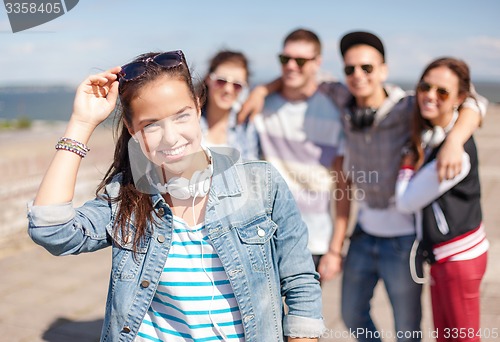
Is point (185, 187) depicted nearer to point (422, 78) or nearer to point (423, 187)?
point (423, 187)

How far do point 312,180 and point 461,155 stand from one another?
1022 mm

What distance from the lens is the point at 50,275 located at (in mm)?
5973

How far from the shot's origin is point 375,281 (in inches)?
138

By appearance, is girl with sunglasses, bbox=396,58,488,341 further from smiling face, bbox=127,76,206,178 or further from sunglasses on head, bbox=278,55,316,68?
smiling face, bbox=127,76,206,178

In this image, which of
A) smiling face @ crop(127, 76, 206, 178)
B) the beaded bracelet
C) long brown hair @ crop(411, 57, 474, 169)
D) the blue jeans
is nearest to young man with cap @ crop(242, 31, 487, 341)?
the blue jeans

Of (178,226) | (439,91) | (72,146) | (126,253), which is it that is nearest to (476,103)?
(439,91)

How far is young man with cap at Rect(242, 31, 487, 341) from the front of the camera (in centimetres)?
329

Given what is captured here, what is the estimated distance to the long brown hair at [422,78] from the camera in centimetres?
303

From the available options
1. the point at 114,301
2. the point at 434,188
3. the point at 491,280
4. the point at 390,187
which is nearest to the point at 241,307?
the point at 114,301

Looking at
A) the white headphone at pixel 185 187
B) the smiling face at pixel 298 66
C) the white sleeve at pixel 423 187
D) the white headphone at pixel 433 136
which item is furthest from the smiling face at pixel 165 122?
the smiling face at pixel 298 66

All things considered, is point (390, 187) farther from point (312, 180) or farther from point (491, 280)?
point (491, 280)

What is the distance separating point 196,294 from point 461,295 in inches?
62.1

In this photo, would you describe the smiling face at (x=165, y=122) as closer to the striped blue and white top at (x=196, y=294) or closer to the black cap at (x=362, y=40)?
the striped blue and white top at (x=196, y=294)

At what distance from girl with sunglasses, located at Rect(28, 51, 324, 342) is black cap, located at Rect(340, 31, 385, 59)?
1596mm
